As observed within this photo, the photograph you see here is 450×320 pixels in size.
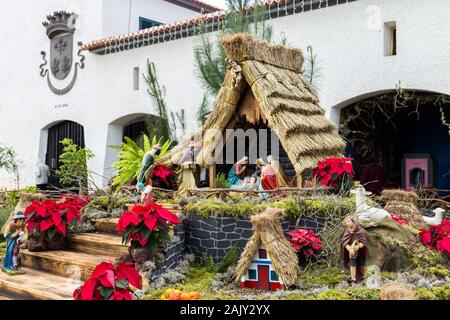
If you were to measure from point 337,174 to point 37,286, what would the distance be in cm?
461

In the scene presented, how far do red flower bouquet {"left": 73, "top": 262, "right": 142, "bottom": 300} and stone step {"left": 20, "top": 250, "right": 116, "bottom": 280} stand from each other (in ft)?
6.75

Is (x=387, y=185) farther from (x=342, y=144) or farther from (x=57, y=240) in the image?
(x=57, y=240)

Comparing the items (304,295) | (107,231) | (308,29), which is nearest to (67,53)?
(308,29)

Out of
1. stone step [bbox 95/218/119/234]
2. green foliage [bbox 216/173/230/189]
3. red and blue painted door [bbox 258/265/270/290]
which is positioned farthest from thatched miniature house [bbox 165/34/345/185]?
red and blue painted door [bbox 258/265/270/290]

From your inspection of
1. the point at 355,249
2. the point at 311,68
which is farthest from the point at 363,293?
the point at 311,68

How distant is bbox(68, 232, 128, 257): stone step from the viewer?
7289 millimetres

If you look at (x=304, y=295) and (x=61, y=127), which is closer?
(x=304, y=295)

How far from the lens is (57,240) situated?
786 centimetres

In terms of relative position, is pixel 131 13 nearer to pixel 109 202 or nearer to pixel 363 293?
pixel 109 202

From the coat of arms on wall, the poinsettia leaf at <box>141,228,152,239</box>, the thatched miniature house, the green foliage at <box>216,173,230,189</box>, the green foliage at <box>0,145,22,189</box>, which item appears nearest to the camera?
the poinsettia leaf at <box>141,228,152,239</box>

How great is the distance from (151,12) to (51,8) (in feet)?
12.3

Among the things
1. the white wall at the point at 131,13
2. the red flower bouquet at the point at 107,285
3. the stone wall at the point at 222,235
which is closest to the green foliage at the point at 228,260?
the stone wall at the point at 222,235

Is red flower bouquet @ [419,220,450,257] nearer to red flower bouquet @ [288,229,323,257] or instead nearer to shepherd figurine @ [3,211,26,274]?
red flower bouquet @ [288,229,323,257]

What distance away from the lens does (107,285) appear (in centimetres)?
466
